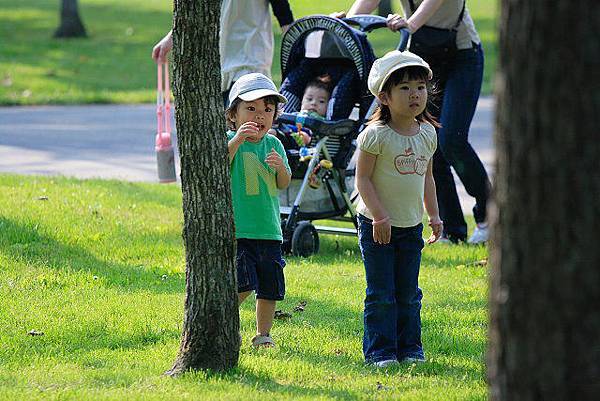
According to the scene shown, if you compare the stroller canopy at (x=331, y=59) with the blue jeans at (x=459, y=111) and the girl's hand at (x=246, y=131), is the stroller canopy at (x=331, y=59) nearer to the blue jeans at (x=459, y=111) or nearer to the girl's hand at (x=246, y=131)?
the blue jeans at (x=459, y=111)

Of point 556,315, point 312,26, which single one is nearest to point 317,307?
point 312,26

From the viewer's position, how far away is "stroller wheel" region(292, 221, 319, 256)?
8227 mm

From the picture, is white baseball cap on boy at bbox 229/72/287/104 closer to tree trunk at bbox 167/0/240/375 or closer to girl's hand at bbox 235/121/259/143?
girl's hand at bbox 235/121/259/143

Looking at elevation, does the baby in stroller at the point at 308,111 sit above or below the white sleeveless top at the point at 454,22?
below

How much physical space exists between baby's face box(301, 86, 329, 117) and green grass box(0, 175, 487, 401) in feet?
3.45

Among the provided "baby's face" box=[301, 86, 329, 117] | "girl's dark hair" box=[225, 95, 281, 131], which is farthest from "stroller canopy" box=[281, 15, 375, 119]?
"girl's dark hair" box=[225, 95, 281, 131]

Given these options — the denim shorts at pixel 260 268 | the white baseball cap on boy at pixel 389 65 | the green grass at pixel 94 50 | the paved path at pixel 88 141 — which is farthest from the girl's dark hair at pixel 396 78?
the green grass at pixel 94 50

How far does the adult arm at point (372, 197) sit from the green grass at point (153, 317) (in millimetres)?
617

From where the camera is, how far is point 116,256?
25.8ft

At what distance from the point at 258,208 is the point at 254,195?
7 centimetres

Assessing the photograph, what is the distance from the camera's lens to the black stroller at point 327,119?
8.13 m

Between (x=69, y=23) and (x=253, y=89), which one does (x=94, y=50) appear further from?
(x=253, y=89)

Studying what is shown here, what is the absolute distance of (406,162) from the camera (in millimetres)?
5316

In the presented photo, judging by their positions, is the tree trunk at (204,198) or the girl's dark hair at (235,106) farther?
the girl's dark hair at (235,106)
